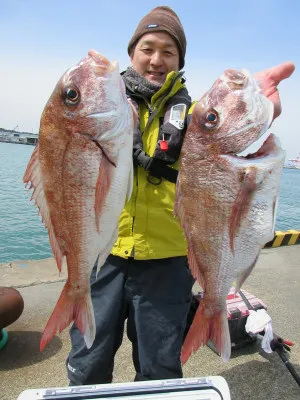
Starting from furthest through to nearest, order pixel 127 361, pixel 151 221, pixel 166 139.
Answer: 1. pixel 127 361
2. pixel 151 221
3. pixel 166 139

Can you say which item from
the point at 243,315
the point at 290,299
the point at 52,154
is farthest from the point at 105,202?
the point at 290,299

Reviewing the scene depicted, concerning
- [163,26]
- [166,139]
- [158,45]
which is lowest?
[166,139]

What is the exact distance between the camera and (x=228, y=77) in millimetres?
1771

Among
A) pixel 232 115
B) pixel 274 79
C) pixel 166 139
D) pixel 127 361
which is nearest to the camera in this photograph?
pixel 232 115

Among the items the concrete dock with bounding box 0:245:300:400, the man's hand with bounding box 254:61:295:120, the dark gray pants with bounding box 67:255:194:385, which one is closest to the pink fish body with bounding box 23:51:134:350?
the dark gray pants with bounding box 67:255:194:385

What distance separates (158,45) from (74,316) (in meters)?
1.84

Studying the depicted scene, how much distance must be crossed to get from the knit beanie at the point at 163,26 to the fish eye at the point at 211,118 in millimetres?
1012

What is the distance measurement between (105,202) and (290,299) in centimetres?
445

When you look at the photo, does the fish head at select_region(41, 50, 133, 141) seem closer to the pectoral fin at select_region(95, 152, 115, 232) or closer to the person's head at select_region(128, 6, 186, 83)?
the pectoral fin at select_region(95, 152, 115, 232)

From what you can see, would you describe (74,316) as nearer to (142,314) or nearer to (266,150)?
(142,314)

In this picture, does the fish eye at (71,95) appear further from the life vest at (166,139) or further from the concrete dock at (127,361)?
the concrete dock at (127,361)

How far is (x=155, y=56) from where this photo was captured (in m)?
2.46

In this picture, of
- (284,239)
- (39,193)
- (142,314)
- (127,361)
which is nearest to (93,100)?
(39,193)

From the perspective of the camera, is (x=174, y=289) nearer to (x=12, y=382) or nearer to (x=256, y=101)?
(x=256, y=101)
